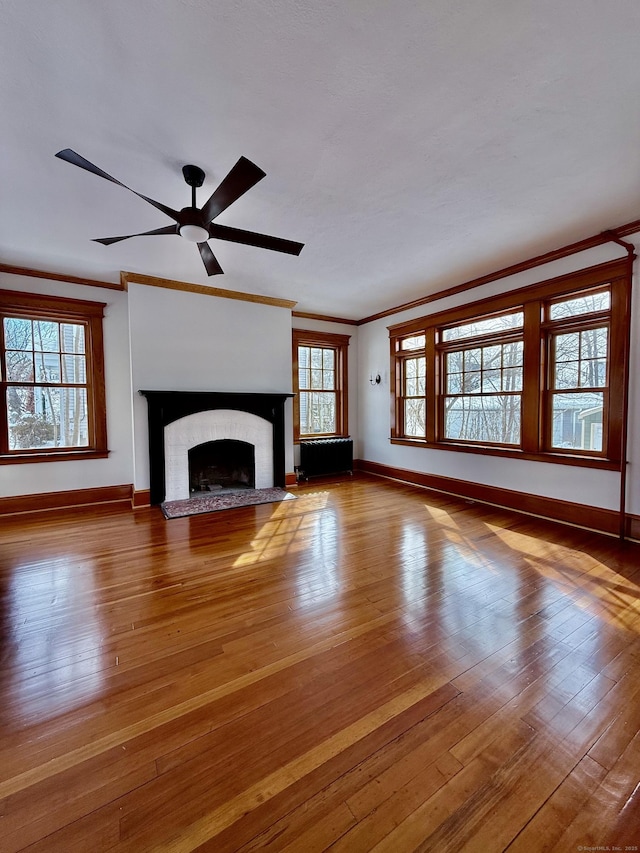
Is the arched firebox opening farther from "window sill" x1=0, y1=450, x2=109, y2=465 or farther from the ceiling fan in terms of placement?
the ceiling fan

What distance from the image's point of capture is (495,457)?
444cm

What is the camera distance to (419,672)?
170cm

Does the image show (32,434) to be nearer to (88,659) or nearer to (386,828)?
(88,659)

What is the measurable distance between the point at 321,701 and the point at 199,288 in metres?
4.69

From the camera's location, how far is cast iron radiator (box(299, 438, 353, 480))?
600cm

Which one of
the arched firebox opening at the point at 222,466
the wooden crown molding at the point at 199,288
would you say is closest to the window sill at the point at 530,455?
the arched firebox opening at the point at 222,466

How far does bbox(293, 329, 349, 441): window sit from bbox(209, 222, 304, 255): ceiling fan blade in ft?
10.5

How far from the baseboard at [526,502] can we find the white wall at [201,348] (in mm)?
2143

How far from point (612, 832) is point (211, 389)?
16.0 feet

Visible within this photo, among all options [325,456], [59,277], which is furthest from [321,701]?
[59,277]

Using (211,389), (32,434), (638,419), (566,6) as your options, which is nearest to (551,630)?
(638,419)

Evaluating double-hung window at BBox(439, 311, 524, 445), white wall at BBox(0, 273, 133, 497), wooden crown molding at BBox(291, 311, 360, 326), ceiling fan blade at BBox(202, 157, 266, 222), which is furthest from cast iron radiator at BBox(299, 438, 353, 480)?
ceiling fan blade at BBox(202, 157, 266, 222)

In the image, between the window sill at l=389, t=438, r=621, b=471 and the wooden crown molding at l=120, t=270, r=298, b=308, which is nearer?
the window sill at l=389, t=438, r=621, b=471

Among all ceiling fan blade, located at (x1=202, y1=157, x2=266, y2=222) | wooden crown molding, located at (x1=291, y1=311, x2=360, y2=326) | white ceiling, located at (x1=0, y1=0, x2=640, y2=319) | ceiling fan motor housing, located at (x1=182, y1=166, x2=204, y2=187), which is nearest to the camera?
white ceiling, located at (x1=0, y1=0, x2=640, y2=319)
